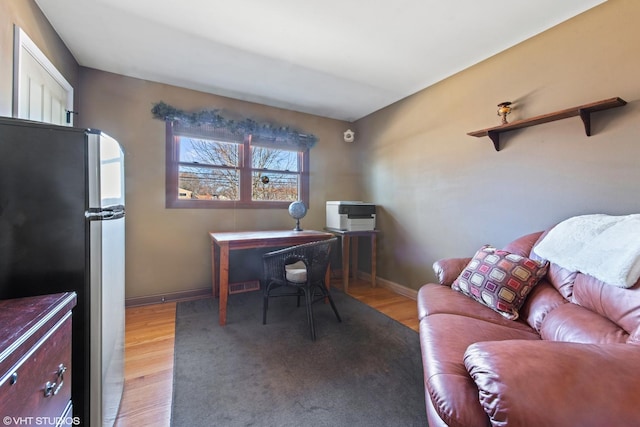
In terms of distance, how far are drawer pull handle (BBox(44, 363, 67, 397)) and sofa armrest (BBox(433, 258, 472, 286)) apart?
82.5 inches

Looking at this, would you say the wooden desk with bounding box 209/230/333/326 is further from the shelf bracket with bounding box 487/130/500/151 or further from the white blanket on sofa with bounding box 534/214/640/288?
the white blanket on sofa with bounding box 534/214/640/288

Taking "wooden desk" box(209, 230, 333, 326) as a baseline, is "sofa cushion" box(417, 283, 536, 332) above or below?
below

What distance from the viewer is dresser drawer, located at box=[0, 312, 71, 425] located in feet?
1.79

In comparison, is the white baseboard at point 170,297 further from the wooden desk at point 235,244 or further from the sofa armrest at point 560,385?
the sofa armrest at point 560,385

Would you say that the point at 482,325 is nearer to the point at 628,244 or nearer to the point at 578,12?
the point at 628,244

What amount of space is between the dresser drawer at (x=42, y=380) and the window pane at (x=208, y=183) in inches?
88.2

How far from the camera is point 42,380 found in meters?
0.68

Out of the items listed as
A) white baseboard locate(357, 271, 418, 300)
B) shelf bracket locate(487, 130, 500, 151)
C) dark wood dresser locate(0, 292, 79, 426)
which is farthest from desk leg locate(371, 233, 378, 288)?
dark wood dresser locate(0, 292, 79, 426)

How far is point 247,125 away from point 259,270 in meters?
1.72

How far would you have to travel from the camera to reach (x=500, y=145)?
2240 millimetres

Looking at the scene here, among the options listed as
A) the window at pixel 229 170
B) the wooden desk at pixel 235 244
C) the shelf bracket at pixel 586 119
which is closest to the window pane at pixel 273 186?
the window at pixel 229 170

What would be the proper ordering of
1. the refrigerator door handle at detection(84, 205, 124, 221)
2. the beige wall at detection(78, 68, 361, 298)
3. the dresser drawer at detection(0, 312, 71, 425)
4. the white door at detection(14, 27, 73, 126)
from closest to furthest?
the dresser drawer at detection(0, 312, 71, 425), the refrigerator door handle at detection(84, 205, 124, 221), the white door at detection(14, 27, 73, 126), the beige wall at detection(78, 68, 361, 298)

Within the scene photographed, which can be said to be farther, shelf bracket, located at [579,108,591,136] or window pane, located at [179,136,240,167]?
window pane, located at [179,136,240,167]

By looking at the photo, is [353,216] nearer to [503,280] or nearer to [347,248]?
[347,248]
